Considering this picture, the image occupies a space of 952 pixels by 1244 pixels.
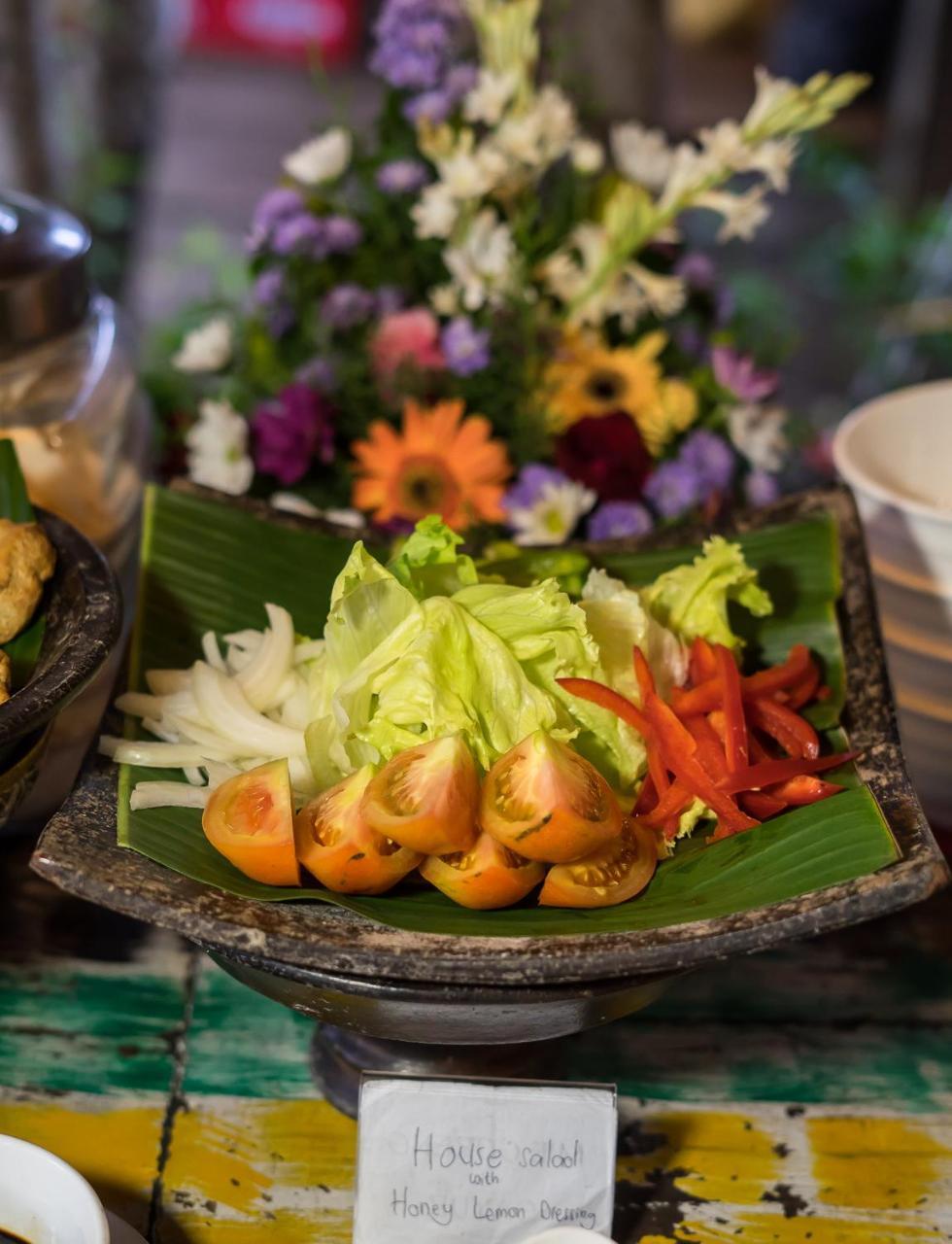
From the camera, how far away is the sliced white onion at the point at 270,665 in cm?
120

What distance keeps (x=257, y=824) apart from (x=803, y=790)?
44 cm

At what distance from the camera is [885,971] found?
4.47 feet

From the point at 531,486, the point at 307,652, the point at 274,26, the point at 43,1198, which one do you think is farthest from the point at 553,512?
the point at 274,26

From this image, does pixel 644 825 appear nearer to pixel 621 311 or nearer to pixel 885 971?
pixel 885 971

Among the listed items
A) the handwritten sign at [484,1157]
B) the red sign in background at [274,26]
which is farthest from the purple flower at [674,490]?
the red sign in background at [274,26]

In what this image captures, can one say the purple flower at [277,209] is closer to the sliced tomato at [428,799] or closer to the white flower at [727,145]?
the white flower at [727,145]

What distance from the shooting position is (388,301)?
1.79 m

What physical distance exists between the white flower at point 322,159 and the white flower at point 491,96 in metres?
0.18

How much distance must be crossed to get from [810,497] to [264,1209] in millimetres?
852

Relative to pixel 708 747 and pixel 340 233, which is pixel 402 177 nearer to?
pixel 340 233

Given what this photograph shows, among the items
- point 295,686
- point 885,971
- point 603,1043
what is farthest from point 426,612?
point 885,971

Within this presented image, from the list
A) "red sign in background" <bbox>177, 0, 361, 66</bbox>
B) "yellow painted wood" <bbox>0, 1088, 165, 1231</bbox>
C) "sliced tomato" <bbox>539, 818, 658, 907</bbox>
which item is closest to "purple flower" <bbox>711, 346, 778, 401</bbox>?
"sliced tomato" <bbox>539, 818, 658, 907</bbox>

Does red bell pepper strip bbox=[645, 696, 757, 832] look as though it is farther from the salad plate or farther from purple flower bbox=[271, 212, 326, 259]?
purple flower bbox=[271, 212, 326, 259]

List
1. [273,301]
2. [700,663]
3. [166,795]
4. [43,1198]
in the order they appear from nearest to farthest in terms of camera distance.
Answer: [43,1198] < [166,795] < [700,663] < [273,301]
